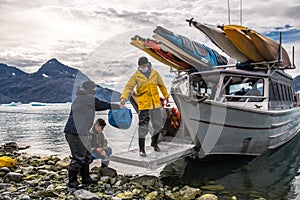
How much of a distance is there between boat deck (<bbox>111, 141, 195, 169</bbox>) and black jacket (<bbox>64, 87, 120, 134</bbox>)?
1.32 m

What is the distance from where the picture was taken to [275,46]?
10.5 meters

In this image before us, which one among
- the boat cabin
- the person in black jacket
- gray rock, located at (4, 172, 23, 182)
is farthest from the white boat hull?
gray rock, located at (4, 172, 23, 182)

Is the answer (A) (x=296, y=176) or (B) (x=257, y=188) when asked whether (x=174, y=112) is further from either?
(A) (x=296, y=176)

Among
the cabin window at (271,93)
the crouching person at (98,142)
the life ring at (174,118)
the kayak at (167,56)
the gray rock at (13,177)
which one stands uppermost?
the kayak at (167,56)

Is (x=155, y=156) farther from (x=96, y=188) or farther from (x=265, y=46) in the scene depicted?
(x=265, y=46)

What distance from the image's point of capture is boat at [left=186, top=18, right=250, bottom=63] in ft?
34.7

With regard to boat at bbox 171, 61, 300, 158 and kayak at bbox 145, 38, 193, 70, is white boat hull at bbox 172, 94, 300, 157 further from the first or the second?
kayak at bbox 145, 38, 193, 70

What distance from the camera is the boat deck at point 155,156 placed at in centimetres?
632

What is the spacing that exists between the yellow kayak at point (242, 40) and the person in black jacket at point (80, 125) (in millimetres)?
5919

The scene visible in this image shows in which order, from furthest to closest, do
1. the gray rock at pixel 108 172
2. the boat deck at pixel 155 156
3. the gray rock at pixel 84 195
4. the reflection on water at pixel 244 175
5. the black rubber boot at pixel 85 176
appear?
the reflection on water at pixel 244 175, the gray rock at pixel 108 172, the boat deck at pixel 155 156, the black rubber boot at pixel 85 176, the gray rock at pixel 84 195

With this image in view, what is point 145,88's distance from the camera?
6473 mm

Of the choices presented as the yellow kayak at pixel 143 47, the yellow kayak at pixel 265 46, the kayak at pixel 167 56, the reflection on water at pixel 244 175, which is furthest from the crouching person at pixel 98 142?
the yellow kayak at pixel 265 46

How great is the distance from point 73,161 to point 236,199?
3.62m

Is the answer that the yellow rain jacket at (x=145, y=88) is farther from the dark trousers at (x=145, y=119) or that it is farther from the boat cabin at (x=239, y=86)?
the boat cabin at (x=239, y=86)
